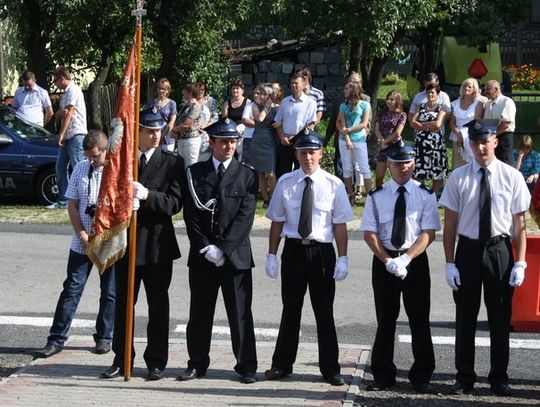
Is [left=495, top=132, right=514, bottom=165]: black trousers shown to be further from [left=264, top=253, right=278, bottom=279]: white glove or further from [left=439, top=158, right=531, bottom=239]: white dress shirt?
[left=264, top=253, right=278, bottom=279]: white glove

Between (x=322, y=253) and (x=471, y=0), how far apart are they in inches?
679

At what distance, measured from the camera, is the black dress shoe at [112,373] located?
31.9 ft

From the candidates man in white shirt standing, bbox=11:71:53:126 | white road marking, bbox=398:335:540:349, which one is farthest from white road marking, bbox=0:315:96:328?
man in white shirt standing, bbox=11:71:53:126

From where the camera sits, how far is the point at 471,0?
84.3ft

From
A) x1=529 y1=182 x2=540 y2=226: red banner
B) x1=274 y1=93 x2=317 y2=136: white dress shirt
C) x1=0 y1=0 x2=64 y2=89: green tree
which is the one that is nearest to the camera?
x1=529 y1=182 x2=540 y2=226: red banner

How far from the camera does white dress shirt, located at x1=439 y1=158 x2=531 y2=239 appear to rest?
9.16m

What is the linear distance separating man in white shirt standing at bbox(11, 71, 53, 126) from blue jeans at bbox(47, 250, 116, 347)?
10110 mm

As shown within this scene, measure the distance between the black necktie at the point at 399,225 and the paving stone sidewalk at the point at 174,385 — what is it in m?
1.15

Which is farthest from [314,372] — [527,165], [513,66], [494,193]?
[513,66]

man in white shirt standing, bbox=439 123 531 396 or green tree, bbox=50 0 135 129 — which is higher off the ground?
green tree, bbox=50 0 135 129

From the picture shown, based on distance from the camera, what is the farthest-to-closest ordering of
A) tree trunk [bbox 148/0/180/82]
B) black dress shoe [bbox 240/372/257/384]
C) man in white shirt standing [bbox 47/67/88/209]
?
tree trunk [bbox 148/0/180/82]
man in white shirt standing [bbox 47/67/88/209]
black dress shoe [bbox 240/372/257/384]

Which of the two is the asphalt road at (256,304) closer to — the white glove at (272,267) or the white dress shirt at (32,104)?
the white glove at (272,267)

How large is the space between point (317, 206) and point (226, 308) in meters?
1.07

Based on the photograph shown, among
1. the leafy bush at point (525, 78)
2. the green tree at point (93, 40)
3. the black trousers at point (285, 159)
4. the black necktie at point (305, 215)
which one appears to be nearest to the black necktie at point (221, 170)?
the black necktie at point (305, 215)
